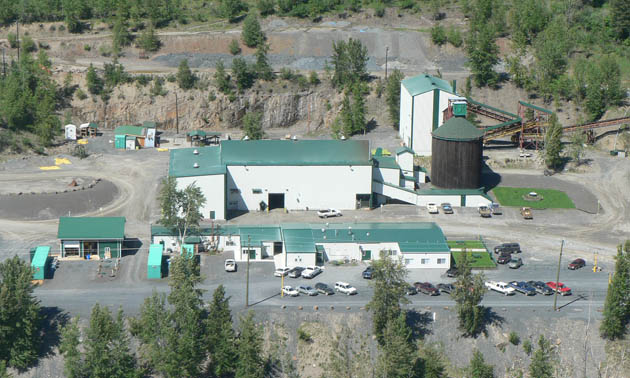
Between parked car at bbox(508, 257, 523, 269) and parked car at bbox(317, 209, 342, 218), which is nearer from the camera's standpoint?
parked car at bbox(508, 257, 523, 269)

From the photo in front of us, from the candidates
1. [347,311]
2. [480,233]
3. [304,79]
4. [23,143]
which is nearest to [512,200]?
[480,233]

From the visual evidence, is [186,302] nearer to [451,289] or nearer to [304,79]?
[451,289]

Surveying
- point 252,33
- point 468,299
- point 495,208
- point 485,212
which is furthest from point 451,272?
point 252,33

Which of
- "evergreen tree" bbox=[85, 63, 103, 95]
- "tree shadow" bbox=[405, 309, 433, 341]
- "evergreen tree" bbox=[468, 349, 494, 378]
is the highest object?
"evergreen tree" bbox=[85, 63, 103, 95]

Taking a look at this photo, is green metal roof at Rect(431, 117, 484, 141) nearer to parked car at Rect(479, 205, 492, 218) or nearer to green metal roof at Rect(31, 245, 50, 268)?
parked car at Rect(479, 205, 492, 218)

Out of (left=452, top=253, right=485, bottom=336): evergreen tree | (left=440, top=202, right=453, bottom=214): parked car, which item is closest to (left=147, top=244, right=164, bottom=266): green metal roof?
(left=452, top=253, right=485, bottom=336): evergreen tree

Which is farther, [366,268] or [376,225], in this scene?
[376,225]
